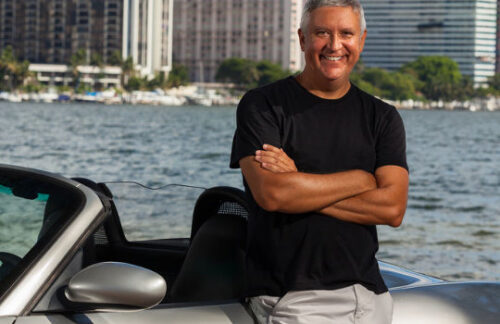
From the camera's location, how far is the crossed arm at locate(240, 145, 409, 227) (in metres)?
2.19

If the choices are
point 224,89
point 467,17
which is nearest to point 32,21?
point 224,89

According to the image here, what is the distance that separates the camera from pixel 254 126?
2256mm

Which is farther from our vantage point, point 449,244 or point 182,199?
point 449,244

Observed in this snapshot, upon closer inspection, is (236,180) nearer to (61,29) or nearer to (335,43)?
(335,43)

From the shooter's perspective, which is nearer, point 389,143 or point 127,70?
point 389,143

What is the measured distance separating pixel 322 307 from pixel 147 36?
161m

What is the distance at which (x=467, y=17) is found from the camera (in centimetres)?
18600

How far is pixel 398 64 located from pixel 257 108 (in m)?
186

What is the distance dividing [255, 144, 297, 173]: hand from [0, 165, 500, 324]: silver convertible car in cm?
39

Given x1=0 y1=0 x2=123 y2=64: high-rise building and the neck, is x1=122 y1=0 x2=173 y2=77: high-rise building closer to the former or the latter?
x1=0 y1=0 x2=123 y2=64: high-rise building

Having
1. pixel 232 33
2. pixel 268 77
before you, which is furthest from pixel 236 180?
pixel 232 33

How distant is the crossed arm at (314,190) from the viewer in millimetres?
2193

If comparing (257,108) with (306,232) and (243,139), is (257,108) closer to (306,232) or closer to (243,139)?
(243,139)

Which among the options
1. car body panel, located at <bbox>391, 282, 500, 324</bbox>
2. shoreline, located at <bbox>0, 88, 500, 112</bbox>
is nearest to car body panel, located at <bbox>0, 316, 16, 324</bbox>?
car body panel, located at <bbox>391, 282, 500, 324</bbox>
